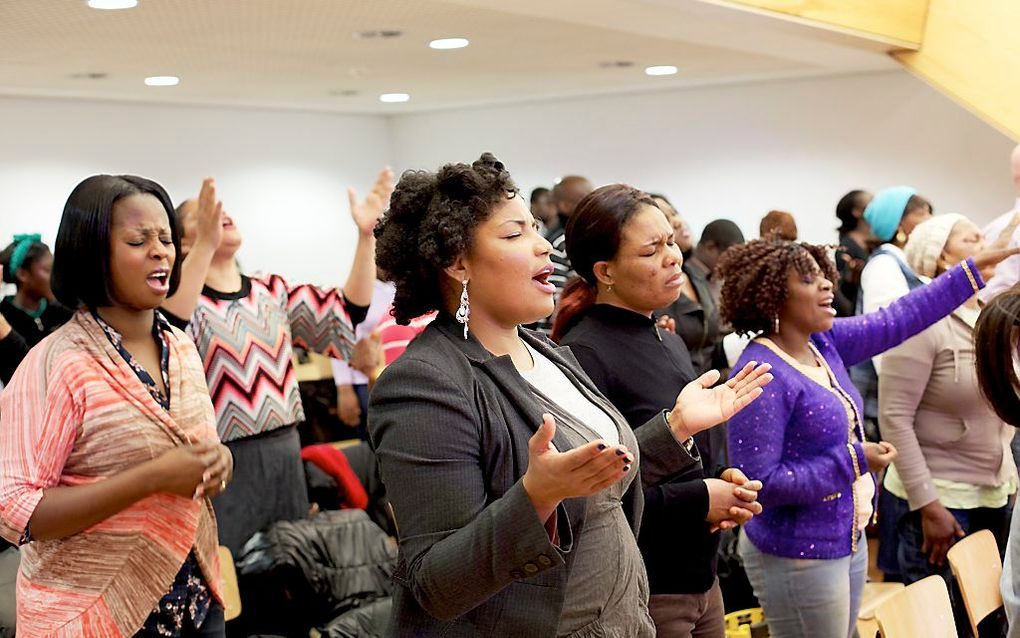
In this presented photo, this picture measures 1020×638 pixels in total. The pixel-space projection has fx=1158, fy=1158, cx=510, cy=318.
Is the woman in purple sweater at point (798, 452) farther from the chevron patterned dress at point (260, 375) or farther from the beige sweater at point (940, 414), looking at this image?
the chevron patterned dress at point (260, 375)

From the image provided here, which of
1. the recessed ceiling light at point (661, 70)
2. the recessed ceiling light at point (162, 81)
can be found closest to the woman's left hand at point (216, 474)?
the recessed ceiling light at point (162, 81)

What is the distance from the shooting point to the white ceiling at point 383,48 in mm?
4387

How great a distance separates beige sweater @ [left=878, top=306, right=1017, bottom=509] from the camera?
12.1 ft

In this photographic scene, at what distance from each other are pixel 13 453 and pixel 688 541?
137 cm

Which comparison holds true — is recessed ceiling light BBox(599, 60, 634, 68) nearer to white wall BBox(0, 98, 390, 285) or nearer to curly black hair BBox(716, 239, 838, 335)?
white wall BBox(0, 98, 390, 285)

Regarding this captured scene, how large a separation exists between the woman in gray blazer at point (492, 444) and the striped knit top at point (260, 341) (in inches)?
58.5

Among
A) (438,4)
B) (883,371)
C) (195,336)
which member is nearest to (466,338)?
(195,336)

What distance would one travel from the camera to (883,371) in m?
3.79

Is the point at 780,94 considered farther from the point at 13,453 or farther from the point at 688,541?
the point at 13,453

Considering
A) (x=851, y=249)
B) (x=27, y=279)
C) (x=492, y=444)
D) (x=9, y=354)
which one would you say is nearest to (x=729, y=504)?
(x=492, y=444)

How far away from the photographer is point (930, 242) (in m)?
4.12

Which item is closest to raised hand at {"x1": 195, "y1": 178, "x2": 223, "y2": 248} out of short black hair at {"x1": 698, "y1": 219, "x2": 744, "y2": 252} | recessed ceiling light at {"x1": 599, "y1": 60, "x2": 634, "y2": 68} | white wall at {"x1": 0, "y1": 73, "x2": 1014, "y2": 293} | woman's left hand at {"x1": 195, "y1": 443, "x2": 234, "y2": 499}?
woman's left hand at {"x1": 195, "y1": 443, "x2": 234, "y2": 499}

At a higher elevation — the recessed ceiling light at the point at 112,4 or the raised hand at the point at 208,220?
the recessed ceiling light at the point at 112,4

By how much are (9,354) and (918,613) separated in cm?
249
